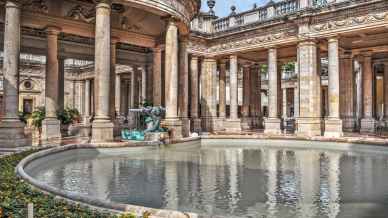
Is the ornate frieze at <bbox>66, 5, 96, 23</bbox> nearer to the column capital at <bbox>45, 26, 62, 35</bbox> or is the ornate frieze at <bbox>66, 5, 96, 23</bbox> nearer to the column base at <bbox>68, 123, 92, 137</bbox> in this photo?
the column capital at <bbox>45, 26, 62, 35</bbox>

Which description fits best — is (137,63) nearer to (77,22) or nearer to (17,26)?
(77,22)

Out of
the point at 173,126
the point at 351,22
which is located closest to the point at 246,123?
the point at 351,22

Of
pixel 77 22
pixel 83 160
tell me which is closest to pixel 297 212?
pixel 83 160

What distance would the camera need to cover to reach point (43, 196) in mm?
5684

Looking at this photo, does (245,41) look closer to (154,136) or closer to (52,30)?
(154,136)

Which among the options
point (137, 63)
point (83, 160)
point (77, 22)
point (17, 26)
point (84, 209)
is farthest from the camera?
point (137, 63)

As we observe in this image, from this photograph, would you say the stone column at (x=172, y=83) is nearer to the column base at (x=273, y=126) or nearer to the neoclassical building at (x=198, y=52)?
the neoclassical building at (x=198, y=52)

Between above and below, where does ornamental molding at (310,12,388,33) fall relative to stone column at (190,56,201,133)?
above

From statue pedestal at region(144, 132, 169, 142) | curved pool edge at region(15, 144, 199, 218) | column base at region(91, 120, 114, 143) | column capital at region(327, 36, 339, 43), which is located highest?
column capital at region(327, 36, 339, 43)

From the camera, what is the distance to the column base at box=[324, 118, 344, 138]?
2216 centimetres

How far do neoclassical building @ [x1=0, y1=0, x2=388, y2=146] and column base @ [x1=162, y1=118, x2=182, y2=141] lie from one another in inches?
2.2

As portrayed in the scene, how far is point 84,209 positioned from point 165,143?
11.1 metres

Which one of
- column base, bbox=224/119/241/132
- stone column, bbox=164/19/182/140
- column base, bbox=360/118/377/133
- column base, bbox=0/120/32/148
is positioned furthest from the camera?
column base, bbox=224/119/241/132

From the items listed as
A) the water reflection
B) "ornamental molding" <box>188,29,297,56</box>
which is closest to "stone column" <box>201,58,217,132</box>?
"ornamental molding" <box>188,29,297,56</box>
